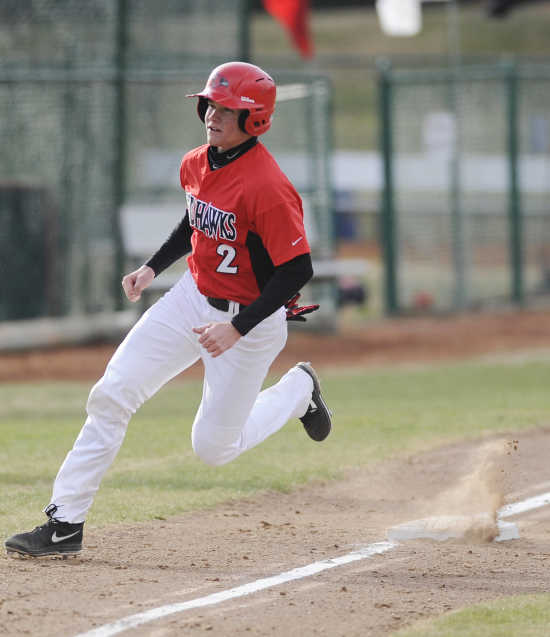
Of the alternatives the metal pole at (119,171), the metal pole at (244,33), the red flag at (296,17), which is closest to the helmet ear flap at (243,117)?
the metal pole at (119,171)

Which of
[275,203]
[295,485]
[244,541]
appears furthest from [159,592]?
[295,485]

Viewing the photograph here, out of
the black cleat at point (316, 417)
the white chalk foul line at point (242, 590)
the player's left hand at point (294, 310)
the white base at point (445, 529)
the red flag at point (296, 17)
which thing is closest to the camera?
the white chalk foul line at point (242, 590)

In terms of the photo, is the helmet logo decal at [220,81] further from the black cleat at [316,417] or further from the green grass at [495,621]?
the green grass at [495,621]

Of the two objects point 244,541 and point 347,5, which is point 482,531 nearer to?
point 244,541

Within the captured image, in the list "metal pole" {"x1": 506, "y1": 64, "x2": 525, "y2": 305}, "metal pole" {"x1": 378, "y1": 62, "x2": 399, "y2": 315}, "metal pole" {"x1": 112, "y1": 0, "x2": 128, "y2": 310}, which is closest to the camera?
"metal pole" {"x1": 112, "y1": 0, "x2": 128, "y2": 310}

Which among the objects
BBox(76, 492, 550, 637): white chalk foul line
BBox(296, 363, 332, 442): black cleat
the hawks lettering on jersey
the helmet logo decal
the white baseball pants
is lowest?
BBox(76, 492, 550, 637): white chalk foul line

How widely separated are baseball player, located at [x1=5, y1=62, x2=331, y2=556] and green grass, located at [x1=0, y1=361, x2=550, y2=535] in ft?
2.38

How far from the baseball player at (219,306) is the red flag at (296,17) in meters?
12.8

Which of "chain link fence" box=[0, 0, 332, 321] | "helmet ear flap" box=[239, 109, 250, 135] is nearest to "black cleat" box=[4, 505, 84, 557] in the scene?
"helmet ear flap" box=[239, 109, 250, 135]

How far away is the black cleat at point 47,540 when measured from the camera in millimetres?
5121

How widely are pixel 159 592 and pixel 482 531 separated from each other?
1677 millimetres

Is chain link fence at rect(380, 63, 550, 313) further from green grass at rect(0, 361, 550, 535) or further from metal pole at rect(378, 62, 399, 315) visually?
green grass at rect(0, 361, 550, 535)

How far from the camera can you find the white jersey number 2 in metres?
5.17

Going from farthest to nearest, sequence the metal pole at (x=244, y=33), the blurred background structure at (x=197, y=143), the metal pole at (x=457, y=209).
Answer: the metal pole at (x=457, y=209), the metal pole at (x=244, y=33), the blurred background structure at (x=197, y=143)
